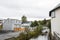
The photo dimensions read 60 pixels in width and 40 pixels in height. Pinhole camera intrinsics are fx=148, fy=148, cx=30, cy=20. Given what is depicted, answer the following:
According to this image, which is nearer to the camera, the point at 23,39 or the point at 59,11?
the point at 59,11

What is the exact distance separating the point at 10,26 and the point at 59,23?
43370mm

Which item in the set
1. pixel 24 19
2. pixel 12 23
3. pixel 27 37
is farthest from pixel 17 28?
pixel 27 37

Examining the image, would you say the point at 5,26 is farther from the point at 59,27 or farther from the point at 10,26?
the point at 59,27

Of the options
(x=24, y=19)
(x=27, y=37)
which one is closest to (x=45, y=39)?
(x=27, y=37)

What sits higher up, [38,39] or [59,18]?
[59,18]

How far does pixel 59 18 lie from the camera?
15.2 m

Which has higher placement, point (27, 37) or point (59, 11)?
point (59, 11)

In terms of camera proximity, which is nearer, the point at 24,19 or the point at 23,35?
the point at 23,35

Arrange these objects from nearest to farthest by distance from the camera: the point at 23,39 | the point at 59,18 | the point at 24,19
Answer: the point at 59,18
the point at 23,39
the point at 24,19

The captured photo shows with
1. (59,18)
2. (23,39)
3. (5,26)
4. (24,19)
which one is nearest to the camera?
(59,18)

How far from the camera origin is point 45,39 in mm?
18875

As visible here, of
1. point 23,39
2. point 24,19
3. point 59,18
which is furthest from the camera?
point 24,19

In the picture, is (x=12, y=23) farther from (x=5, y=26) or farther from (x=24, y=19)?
(x=24, y=19)

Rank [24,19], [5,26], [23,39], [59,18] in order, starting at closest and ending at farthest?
[59,18]
[23,39]
[5,26]
[24,19]
